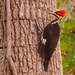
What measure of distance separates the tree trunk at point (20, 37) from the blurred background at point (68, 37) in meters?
2.70

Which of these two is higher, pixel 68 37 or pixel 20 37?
pixel 20 37

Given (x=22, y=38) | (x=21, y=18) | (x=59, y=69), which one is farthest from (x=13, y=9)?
(x=59, y=69)

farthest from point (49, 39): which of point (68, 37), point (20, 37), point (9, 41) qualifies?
point (68, 37)

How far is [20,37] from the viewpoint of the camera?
6.68ft

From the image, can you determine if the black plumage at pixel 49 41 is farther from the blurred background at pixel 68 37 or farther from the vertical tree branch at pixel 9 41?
the blurred background at pixel 68 37

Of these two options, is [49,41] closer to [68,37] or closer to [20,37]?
[20,37]

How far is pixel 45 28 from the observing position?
2121mm

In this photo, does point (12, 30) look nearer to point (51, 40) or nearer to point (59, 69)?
point (51, 40)

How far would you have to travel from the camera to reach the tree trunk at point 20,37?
6.48 ft

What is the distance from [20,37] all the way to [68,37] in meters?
3.09

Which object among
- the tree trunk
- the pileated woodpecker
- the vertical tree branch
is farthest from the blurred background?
the vertical tree branch

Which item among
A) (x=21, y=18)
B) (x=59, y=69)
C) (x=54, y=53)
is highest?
(x=21, y=18)

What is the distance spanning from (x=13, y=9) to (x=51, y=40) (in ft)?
1.84

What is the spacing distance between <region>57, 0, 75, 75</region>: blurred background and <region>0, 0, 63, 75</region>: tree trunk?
2697mm
